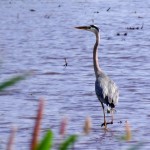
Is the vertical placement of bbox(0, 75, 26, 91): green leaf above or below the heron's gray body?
above

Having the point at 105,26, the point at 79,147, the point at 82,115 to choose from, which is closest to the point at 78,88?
the point at 82,115

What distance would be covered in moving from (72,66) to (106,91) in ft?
20.1

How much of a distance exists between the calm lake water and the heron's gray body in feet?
1.37

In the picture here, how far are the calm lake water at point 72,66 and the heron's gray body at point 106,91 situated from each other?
0.42 m

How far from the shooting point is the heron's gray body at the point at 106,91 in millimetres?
9945

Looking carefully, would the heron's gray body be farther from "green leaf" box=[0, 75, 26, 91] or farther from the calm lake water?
"green leaf" box=[0, 75, 26, 91]

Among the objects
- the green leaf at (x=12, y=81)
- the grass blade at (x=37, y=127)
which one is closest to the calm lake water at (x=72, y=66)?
the green leaf at (x=12, y=81)

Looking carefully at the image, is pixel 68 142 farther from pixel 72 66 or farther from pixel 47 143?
pixel 72 66

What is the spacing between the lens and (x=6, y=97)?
1248 cm

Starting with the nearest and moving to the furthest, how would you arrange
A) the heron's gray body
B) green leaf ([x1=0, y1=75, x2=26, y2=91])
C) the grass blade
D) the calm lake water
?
the grass blade
green leaf ([x1=0, y1=75, x2=26, y2=91])
the heron's gray body
the calm lake water

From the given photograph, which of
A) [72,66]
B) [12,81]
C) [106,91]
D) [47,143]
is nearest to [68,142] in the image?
[47,143]

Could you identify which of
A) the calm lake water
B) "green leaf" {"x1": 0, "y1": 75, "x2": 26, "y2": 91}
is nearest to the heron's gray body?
the calm lake water

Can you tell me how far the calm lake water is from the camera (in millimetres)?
10148

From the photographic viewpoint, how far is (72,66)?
1619 centimetres
